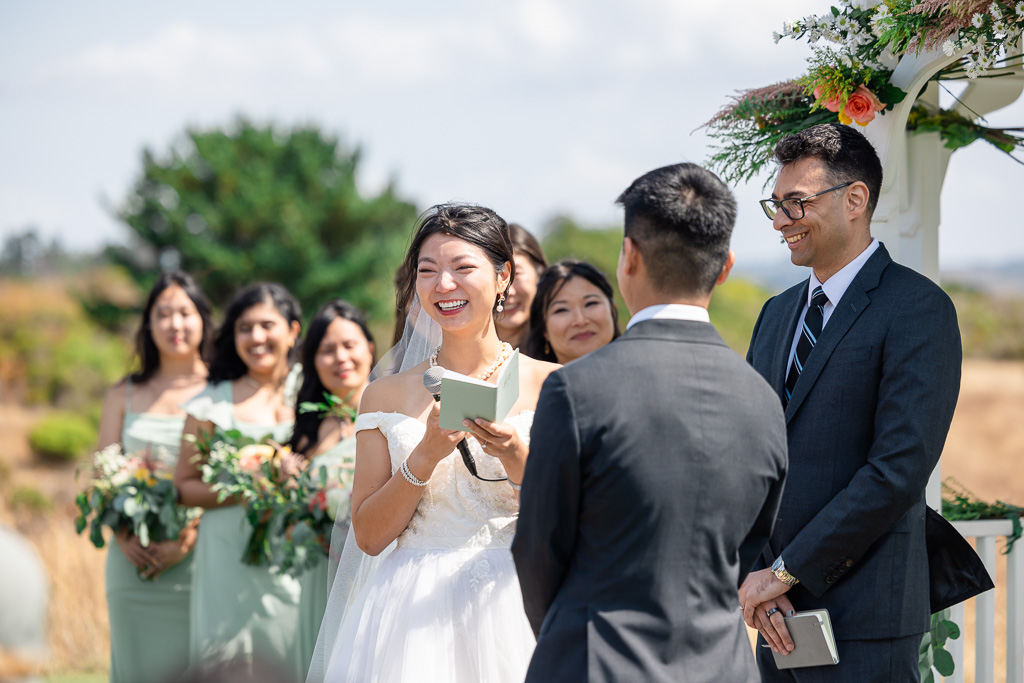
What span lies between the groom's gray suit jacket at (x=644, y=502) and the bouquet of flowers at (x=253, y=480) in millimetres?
3180

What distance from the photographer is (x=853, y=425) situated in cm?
309

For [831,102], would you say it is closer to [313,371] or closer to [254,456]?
[313,371]

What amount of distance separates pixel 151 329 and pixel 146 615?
2.02 metres

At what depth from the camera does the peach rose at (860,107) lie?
358 cm

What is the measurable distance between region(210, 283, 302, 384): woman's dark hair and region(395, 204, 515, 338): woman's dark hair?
2.75 metres

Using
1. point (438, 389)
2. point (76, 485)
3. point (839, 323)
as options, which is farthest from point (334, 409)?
point (76, 485)

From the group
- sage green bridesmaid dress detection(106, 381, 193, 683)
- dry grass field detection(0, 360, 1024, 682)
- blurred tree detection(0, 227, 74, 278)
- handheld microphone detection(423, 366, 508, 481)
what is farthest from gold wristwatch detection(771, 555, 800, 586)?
blurred tree detection(0, 227, 74, 278)

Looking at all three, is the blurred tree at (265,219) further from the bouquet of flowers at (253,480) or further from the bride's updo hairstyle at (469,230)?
the bride's updo hairstyle at (469,230)

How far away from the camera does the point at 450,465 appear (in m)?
3.34

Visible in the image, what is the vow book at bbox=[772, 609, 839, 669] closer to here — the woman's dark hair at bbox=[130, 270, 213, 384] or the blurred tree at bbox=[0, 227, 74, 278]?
the woman's dark hair at bbox=[130, 270, 213, 384]

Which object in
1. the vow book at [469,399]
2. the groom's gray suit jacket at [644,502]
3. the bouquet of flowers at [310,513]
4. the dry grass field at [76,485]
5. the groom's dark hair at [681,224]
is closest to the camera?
the groom's gray suit jacket at [644,502]

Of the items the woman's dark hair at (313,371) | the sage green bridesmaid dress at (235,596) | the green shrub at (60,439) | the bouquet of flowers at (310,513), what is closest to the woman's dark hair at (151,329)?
the sage green bridesmaid dress at (235,596)

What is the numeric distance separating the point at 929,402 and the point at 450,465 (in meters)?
1.69

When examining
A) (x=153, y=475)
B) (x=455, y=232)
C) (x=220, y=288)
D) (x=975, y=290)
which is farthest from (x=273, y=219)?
(x=455, y=232)
